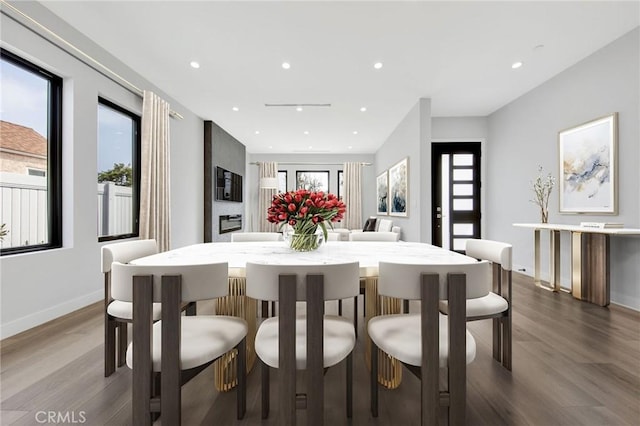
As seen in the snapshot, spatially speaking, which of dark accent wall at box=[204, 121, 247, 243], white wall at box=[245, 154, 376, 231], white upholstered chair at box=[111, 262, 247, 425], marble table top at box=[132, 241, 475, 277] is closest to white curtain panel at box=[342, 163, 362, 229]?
white wall at box=[245, 154, 376, 231]

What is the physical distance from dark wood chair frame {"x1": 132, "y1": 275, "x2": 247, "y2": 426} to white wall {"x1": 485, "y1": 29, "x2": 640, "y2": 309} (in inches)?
157

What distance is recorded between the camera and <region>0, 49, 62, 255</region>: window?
7.24 feet

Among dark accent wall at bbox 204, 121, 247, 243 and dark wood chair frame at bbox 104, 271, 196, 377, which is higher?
dark accent wall at bbox 204, 121, 247, 243

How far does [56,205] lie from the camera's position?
8.45ft

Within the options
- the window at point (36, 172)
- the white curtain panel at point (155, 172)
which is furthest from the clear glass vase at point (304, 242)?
the white curtain panel at point (155, 172)

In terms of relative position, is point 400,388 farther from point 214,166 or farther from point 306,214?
point 214,166

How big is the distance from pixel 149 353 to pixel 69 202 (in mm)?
2466

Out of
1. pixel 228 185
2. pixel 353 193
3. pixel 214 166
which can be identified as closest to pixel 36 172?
pixel 214 166

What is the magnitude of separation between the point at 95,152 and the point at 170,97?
72.3 inches

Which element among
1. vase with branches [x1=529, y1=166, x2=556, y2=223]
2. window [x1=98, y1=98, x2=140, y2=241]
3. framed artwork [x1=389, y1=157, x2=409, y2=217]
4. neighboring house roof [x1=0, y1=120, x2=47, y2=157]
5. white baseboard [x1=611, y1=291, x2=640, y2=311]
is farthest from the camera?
framed artwork [x1=389, y1=157, x2=409, y2=217]

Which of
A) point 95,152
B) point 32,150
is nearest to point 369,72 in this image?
point 95,152

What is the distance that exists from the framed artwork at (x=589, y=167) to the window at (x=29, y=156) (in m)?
5.56

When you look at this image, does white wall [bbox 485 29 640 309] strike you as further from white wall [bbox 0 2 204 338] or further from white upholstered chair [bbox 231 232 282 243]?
white wall [bbox 0 2 204 338]

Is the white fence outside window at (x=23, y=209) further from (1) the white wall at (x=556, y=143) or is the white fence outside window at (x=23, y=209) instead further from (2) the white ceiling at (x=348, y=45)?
(1) the white wall at (x=556, y=143)
